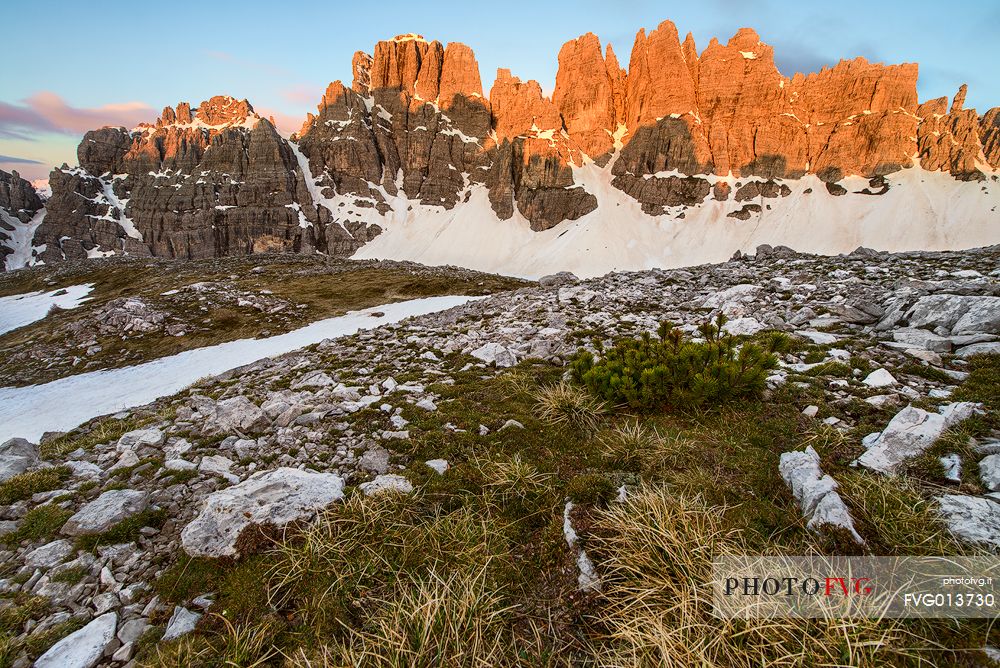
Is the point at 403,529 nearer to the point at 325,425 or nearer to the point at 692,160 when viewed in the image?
the point at 325,425

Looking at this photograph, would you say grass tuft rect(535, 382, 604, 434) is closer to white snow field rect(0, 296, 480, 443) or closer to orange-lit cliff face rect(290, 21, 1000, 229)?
white snow field rect(0, 296, 480, 443)

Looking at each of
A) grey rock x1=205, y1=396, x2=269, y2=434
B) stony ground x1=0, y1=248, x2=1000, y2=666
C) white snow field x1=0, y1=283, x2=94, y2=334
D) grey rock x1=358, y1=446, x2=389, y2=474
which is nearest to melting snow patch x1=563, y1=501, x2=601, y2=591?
stony ground x1=0, y1=248, x2=1000, y2=666

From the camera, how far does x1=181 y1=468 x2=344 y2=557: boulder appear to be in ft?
14.4

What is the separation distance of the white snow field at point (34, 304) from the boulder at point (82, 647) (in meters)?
48.5

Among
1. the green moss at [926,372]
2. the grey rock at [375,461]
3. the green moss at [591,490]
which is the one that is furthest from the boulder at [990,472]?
the grey rock at [375,461]

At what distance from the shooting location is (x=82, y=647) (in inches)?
131

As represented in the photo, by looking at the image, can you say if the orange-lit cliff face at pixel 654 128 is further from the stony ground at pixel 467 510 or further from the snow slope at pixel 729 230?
the stony ground at pixel 467 510

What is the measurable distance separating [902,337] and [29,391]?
33888 millimetres

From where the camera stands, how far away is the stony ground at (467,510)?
11.0 feet

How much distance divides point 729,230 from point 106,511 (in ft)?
403

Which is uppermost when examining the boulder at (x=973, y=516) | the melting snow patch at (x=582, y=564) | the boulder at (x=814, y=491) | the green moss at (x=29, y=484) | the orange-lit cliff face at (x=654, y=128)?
the orange-lit cliff face at (x=654, y=128)

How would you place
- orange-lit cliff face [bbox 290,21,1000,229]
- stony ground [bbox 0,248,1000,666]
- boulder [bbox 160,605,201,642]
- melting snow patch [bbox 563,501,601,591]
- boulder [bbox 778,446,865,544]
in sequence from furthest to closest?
1. orange-lit cliff face [bbox 290,21,1000,229]
2. boulder [bbox 778,446,865,544]
3. melting snow patch [bbox 563,501,601,591]
4. boulder [bbox 160,605,201,642]
5. stony ground [bbox 0,248,1000,666]

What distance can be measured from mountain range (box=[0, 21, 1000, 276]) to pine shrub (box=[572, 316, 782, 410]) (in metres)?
91.1

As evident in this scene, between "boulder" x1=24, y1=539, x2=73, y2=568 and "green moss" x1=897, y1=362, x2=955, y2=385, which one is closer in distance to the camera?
"boulder" x1=24, y1=539, x2=73, y2=568
